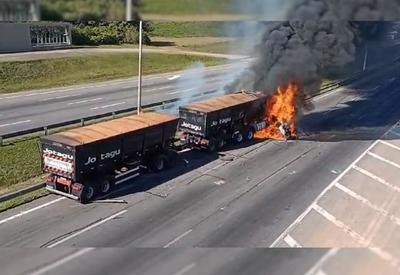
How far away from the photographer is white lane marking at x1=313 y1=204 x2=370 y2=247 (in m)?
15.5

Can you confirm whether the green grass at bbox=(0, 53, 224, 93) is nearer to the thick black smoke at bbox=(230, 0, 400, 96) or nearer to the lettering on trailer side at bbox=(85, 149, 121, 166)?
the thick black smoke at bbox=(230, 0, 400, 96)

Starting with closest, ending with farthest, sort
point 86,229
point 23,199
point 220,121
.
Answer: point 86,229 < point 23,199 < point 220,121

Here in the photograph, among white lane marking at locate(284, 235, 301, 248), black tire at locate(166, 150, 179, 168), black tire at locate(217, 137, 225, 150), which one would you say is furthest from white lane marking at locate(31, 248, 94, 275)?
black tire at locate(217, 137, 225, 150)

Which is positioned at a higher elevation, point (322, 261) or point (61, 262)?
point (322, 261)

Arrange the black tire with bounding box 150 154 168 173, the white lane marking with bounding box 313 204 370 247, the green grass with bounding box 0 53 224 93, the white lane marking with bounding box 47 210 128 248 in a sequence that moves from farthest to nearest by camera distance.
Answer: the green grass with bounding box 0 53 224 93 < the black tire with bounding box 150 154 168 173 < the white lane marking with bounding box 313 204 370 247 < the white lane marking with bounding box 47 210 128 248

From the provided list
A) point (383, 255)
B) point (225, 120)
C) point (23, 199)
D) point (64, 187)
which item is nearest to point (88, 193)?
point (64, 187)

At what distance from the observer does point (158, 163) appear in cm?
2208

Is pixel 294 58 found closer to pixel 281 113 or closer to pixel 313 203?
pixel 281 113

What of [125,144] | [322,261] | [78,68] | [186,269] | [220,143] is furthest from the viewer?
[78,68]

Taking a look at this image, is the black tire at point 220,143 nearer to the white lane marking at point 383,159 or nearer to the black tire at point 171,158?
the black tire at point 171,158

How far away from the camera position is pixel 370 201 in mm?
19078

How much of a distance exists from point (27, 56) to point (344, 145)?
33936 millimetres

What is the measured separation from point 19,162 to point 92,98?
55.6 feet

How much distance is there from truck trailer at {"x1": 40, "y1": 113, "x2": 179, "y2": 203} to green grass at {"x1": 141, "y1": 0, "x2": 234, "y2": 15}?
16.2 meters
